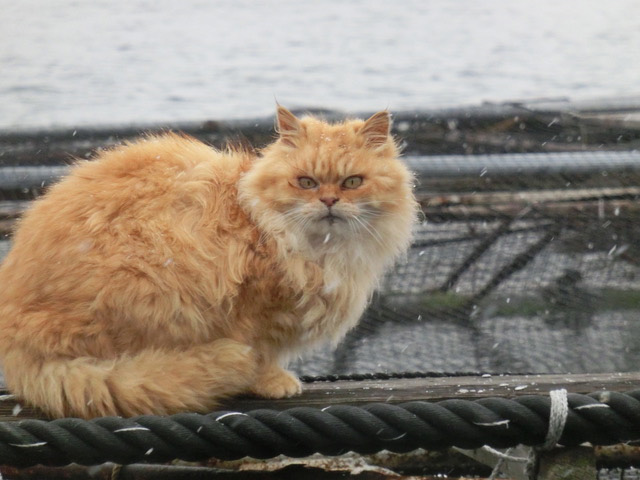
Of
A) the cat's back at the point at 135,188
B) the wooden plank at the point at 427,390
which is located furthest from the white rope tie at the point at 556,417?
the cat's back at the point at 135,188

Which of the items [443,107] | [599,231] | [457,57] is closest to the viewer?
[599,231]

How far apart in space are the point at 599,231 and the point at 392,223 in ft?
4.85

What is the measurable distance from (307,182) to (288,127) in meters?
0.20

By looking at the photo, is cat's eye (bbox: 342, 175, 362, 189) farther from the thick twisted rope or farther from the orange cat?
the thick twisted rope

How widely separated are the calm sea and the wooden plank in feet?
12.8

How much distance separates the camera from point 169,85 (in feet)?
24.3

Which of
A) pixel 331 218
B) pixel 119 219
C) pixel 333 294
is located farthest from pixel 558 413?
pixel 119 219

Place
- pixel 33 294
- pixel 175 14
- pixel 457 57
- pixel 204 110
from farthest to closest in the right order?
pixel 175 14, pixel 457 57, pixel 204 110, pixel 33 294

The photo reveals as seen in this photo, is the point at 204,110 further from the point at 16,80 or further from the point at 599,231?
the point at 599,231

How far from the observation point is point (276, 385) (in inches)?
76.7

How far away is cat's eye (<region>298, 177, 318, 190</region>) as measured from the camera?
2018 millimetres

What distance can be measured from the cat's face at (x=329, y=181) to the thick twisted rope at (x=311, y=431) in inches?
24.8

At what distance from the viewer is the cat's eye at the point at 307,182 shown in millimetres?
2018

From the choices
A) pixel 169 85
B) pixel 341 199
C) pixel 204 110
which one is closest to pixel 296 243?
pixel 341 199
